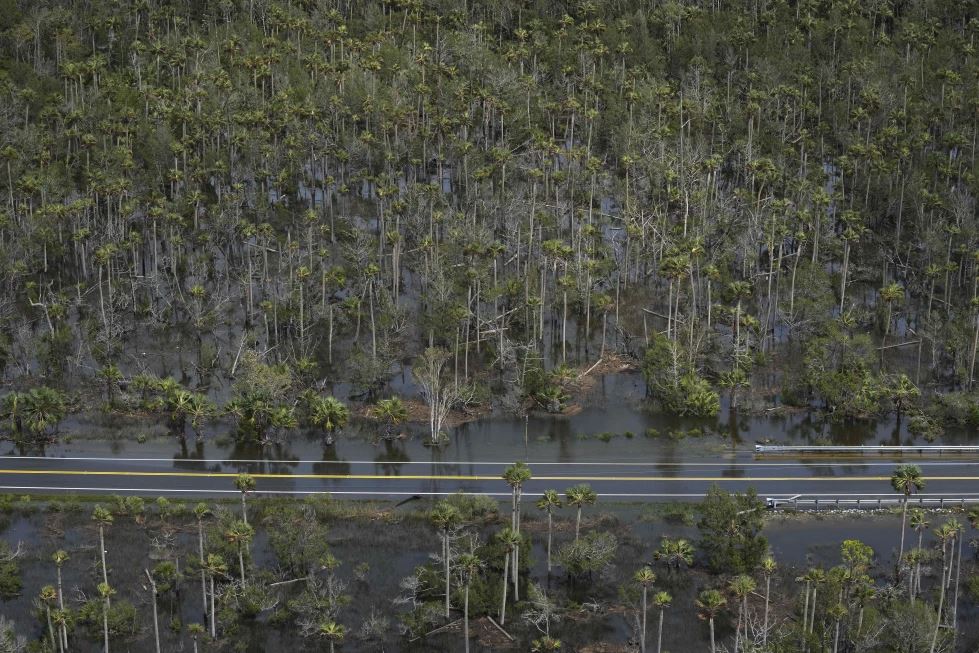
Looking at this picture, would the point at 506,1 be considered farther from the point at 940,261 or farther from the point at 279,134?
the point at 940,261

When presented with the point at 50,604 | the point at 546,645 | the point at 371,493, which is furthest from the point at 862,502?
the point at 50,604

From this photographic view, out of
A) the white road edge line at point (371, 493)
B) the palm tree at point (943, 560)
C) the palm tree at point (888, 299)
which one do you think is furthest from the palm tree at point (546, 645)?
the palm tree at point (888, 299)

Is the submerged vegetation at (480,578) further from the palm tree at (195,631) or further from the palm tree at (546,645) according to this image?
the palm tree at (195,631)

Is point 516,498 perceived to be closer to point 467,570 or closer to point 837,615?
point 467,570

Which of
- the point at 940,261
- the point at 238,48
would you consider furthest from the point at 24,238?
the point at 940,261

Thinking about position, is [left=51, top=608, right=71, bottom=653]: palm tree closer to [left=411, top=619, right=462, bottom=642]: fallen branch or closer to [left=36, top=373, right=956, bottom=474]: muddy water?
[left=411, top=619, right=462, bottom=642]: fallen branch
